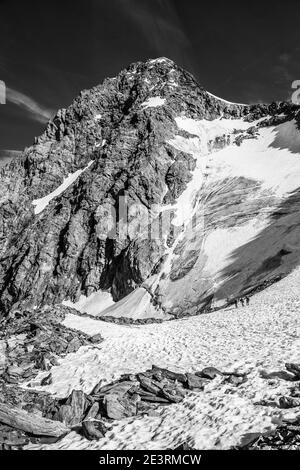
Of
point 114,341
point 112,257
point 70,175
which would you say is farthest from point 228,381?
point 70,175

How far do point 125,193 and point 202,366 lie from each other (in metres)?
84.0

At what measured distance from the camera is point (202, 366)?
49.1ft

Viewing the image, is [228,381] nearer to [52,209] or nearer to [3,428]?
[3,428]

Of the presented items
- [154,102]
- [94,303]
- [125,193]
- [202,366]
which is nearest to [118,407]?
[202,366]

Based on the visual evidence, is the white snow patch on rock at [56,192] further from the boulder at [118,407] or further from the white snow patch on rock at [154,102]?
the boulder at [118,407]

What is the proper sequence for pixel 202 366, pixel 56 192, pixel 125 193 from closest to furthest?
1. pixel 202 366
2. pixel 125 193
3. pixel 56 192

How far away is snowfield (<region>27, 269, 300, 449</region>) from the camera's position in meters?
9.45

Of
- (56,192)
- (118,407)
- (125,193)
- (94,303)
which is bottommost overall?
(118,407)

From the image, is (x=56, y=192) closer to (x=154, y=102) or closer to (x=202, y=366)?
(x=154, y=102)

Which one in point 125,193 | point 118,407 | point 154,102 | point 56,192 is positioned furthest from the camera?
point 154,102

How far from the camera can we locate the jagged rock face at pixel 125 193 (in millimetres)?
78250

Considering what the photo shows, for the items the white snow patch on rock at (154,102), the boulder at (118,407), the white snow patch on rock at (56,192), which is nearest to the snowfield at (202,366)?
the boulder at (118,407)

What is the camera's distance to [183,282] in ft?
210

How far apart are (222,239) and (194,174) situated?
36421 millimetres
